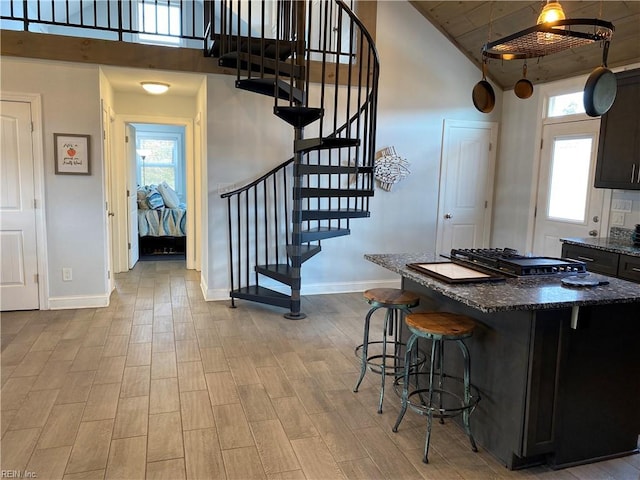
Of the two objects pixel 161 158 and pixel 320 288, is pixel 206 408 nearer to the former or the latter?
pixel 320 288

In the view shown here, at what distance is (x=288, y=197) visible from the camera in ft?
16.5

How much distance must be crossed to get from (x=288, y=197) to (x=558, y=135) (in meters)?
2.93

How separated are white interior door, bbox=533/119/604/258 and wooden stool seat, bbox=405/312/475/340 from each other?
2918 mm

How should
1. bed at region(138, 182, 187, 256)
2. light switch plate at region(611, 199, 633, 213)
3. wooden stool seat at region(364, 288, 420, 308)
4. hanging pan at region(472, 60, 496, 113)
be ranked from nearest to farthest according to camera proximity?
wooden stool seat at region(364, 288, 420, 308) → hanging pan at region(472, 60, 496, 113) → light switch plate at region(611, 199, 633, 213) → bed at region(138, 182, 187, 256)

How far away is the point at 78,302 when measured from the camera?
460cm

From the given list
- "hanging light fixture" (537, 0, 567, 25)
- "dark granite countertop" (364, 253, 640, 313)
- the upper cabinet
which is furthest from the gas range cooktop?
the upper cabinet

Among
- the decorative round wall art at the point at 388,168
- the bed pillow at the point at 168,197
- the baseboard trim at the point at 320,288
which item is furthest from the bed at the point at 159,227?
the decorative round wall art at the point at 388,168

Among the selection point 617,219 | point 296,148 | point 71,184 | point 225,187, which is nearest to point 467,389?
point 296,148

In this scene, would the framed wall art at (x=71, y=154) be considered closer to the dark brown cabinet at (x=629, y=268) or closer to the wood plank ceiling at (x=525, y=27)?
the wood plank ceiling at (x=525, y=27)

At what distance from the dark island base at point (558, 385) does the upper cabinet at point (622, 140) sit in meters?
2.08

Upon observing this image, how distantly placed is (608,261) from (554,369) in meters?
1.97

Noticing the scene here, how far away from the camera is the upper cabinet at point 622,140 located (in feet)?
12.4

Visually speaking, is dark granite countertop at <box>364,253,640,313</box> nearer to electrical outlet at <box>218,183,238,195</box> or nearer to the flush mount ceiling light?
electrical outlet at <box>218,183,238,195</box>

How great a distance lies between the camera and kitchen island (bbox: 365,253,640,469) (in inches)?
81.4
